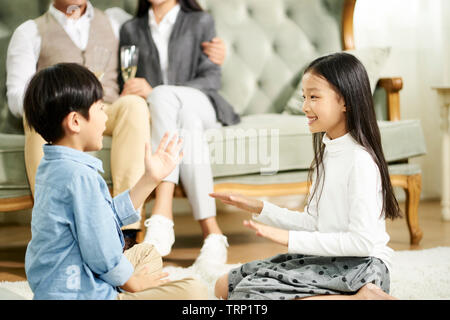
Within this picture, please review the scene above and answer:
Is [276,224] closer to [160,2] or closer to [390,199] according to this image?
[390,199]

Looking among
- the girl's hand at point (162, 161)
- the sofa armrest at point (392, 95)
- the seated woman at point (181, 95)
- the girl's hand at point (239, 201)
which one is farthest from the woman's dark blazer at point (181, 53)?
the girl's hand at point (162, 161)

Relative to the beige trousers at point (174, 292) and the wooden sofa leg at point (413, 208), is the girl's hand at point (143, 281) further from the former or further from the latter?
the wooden sofa leg at point (413, 208)

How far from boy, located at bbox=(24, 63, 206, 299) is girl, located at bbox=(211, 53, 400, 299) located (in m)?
0.25

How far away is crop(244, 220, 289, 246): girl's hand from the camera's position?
3.53 ft

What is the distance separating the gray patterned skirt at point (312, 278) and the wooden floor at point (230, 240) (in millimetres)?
723

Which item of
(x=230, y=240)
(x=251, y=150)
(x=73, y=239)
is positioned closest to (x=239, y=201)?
(x=73, y=239)

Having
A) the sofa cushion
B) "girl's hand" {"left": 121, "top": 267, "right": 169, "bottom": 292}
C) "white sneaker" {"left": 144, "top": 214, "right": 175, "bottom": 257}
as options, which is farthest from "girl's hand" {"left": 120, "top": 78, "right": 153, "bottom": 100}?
"girl's hand" {"left": 121, "top": 267, "right": 169, "bottom": 292}

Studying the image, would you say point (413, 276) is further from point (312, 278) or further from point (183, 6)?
point (183, 6)

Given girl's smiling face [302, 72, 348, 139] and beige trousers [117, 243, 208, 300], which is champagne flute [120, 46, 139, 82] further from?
beige trousers [117, 243, 208, 300]

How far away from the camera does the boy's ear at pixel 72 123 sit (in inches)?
41.4

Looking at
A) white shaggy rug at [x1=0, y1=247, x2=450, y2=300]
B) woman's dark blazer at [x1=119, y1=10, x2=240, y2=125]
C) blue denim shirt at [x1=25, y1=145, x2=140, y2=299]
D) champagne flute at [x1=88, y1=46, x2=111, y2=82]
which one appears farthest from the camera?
woman's dark blazer at [x1=119, y1=10, x2=240, y2=125]

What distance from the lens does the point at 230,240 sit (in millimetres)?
2357

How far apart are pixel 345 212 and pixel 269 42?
5.22 feet

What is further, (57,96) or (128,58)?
(128,58)
